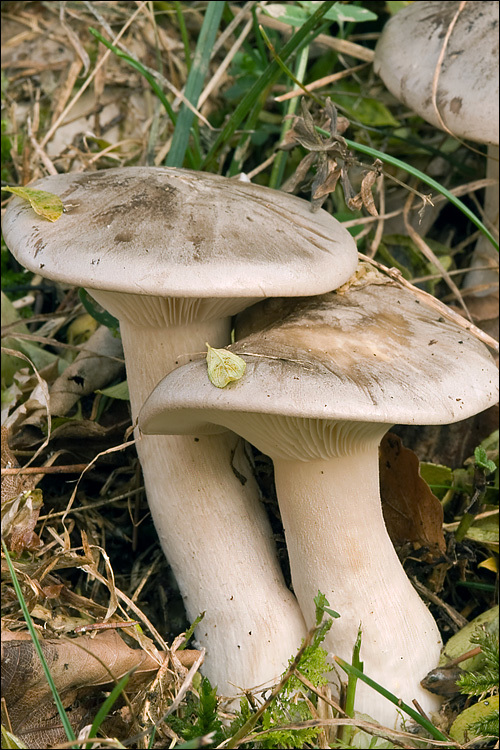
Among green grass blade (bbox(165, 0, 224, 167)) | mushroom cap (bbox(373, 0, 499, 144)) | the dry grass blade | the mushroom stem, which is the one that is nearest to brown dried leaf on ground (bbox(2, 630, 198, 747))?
the mushroom stem

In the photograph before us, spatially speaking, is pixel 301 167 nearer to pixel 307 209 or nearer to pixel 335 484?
pixel 307 209

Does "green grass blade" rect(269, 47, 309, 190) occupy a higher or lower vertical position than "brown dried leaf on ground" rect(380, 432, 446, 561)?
higher

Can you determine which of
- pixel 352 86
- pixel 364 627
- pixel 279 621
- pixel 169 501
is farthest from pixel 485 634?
pixel 352 86

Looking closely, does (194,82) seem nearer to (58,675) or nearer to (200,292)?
(200,292)

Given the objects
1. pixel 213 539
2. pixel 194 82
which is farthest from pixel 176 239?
pixel 194 82

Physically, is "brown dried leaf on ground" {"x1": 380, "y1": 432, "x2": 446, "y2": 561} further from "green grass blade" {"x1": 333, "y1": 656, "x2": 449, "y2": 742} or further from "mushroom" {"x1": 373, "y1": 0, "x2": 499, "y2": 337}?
"mushroom" {"x1": 373, "y1": 0, "x2": 499, "y2": 337}

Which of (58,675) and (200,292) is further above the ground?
(200,292)

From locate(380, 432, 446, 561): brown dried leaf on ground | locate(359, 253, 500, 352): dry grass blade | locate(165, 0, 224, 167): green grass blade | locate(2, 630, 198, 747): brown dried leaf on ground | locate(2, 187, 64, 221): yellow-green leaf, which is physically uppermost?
locate(165, 0, 224, 167): green grass blade
